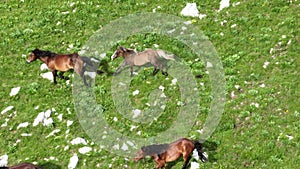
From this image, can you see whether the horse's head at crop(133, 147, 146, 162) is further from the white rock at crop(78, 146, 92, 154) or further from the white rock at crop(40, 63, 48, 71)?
the white rock at crop(40, 63, 48, 71)

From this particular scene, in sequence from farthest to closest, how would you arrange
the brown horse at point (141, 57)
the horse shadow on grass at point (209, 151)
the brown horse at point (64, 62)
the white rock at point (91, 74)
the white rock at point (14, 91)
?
the white rock at point (91, 74)
the white rock at point (14, 91)
the brown horse at point (141, 57)
the brown horse at point (64, 62)
the horse shadow on grass at point (209, 151)

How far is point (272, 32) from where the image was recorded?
22.0 meters

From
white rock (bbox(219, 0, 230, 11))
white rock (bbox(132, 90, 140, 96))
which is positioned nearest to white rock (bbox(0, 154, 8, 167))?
white rock (bbox(132, 90, 140, 96))

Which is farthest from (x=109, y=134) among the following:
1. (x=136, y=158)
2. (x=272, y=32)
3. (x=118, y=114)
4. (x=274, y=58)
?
(x=272, y=32)

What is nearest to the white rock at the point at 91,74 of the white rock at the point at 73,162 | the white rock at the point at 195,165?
the white rock at the point at 73,162

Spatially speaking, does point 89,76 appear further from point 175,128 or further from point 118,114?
point 175,128

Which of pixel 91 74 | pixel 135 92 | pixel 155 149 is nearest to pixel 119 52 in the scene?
pixel 91 74

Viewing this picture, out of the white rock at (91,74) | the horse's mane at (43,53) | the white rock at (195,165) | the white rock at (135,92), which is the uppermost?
the horse's mane at (43,53)

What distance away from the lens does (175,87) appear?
19.9 meters

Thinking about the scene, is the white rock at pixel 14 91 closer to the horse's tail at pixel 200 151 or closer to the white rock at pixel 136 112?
the white rock at pixel 136 112

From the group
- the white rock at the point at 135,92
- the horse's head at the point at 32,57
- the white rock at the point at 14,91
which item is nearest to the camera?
the white rock at the point at 135,92

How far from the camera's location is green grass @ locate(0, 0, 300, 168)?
16609 mm

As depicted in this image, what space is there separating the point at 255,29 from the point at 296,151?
888cm

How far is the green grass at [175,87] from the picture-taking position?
16.6 metres
